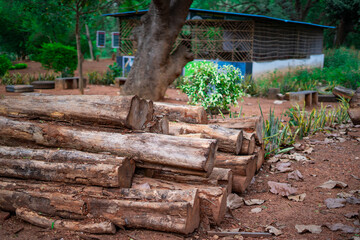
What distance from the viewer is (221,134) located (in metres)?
4.02

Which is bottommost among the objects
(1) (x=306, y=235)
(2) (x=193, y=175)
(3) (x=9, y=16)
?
(1) (x=306, y=235)

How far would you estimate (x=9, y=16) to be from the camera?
23.4 metres

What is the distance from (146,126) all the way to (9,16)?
23.9m

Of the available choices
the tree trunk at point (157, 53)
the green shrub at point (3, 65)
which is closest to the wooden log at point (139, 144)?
the tree trunk at point (157, 53)

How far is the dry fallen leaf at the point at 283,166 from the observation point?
4625 mm

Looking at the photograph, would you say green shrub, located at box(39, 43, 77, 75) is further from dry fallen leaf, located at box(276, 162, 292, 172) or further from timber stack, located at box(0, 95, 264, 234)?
dry fallen leaf, located at box(276, 162, 292, 172)

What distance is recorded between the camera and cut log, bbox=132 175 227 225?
3.08 metres

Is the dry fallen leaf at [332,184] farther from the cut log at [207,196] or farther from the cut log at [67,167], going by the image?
the cut log at [67,167]

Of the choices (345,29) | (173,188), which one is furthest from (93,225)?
(345,29)

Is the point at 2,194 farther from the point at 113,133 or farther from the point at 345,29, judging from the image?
the point at 345,29

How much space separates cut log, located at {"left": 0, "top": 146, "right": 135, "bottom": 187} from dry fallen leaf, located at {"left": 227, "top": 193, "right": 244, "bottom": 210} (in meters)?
1.15

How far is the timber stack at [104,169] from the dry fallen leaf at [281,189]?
44 cm

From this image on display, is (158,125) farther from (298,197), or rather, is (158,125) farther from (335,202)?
(335,202)

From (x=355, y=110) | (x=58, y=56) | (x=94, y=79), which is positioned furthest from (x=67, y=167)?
(x=94, y=79)
